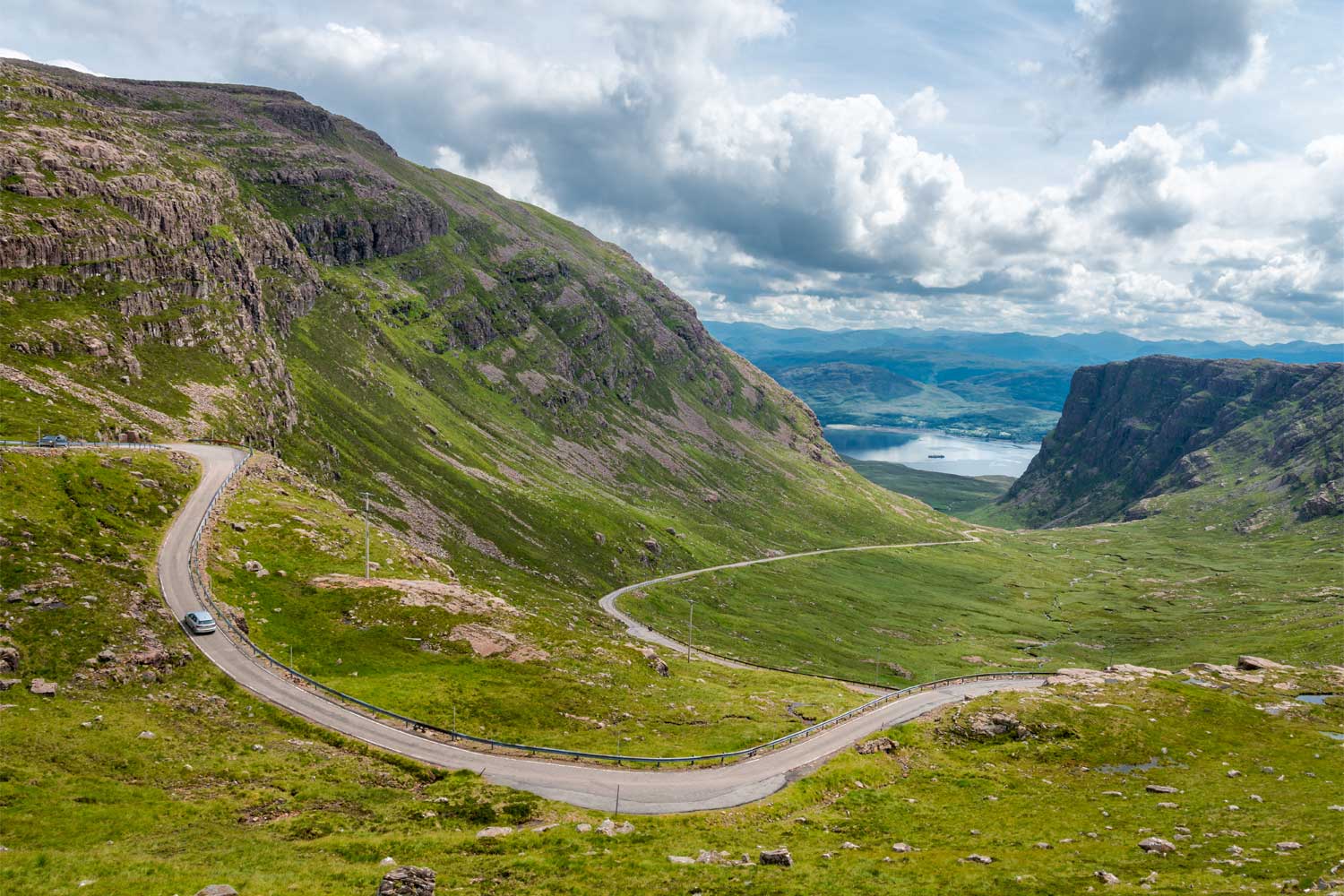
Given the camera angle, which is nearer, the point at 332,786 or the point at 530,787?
the point at 332,786

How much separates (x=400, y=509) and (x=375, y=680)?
315 ft

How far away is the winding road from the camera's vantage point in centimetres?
4603

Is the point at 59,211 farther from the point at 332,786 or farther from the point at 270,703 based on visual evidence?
the point at 332,786

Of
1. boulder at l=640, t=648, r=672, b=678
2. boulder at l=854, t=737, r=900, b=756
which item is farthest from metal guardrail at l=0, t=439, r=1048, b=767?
boulder at l=640, t=648, r=672, b=678

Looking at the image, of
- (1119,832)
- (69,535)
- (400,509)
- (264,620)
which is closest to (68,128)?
(400,509)

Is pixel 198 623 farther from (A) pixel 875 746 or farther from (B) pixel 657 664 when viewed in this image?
(A) pixel 875 746

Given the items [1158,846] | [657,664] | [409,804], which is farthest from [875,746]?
[409,804]

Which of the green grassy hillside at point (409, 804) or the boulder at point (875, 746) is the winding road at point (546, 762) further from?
the green grassy hillside at point (409, 804)

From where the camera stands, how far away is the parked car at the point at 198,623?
182 ft

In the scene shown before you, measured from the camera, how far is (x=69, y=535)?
58.8 m

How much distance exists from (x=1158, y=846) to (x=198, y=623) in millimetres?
69239

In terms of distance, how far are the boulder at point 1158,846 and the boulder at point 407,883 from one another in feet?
134

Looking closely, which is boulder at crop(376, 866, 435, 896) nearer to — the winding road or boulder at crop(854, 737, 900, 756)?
the winding road

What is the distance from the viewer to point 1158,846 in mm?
41188
